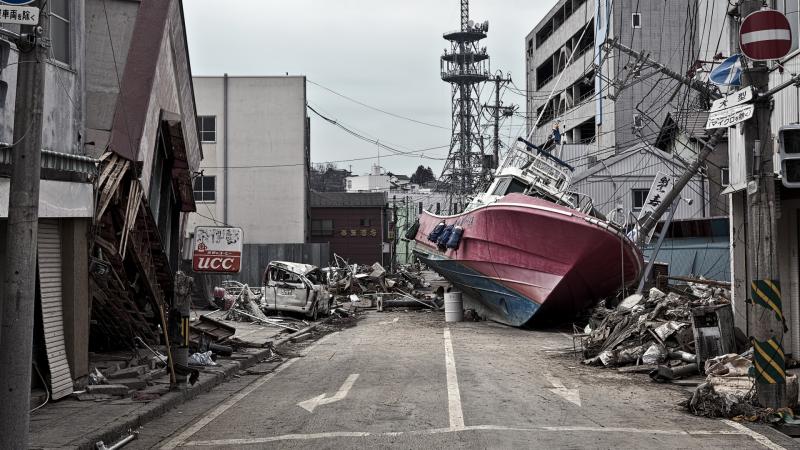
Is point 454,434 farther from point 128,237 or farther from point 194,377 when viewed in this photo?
point 128,237

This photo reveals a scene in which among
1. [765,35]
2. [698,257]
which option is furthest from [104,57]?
[698,257]

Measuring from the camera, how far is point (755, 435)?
8609mm

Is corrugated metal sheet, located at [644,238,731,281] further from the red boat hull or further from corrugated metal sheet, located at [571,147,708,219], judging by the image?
the red boat hull

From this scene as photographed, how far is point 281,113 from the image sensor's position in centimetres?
4919

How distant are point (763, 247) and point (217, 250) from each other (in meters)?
8.71

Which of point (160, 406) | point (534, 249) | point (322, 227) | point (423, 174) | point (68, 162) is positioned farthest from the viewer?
point (423, 174)

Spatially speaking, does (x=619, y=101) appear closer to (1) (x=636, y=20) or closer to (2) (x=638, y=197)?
(1) (x=636, y=20)

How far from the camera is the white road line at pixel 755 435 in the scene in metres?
8.06

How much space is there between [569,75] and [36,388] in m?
51.9

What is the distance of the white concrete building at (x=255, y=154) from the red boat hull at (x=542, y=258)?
24778 millimetres

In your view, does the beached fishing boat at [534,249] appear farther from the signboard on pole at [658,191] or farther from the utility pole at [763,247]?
the utility pole at [763,247]

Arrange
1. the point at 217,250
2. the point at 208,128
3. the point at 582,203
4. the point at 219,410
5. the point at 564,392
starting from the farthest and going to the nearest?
the point at 208,128
the point at 582,203
the point at 217,250
the point at 564,392
the point at 219,410

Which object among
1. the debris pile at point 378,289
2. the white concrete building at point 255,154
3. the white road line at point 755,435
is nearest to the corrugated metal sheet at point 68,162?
the white road line at point 755,435

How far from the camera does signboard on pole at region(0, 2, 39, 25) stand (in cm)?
668
